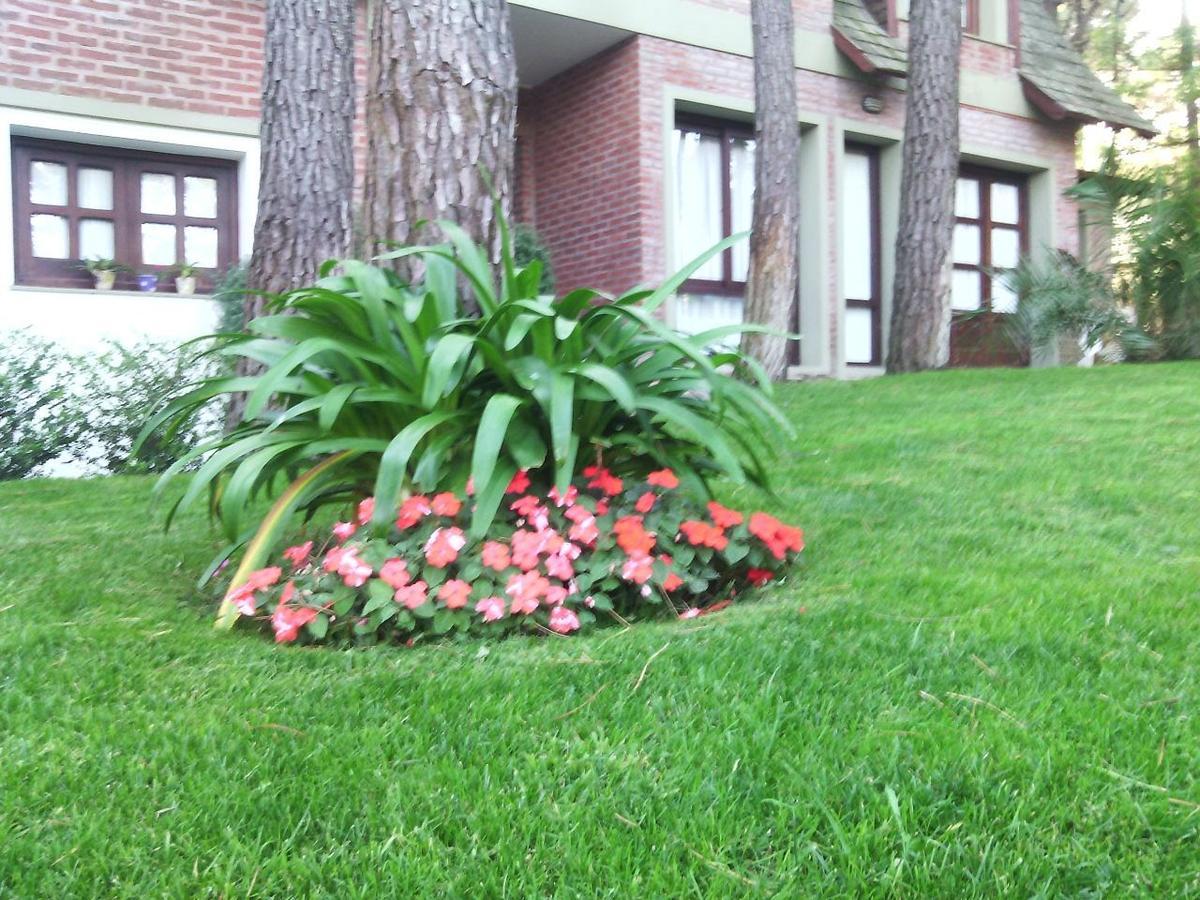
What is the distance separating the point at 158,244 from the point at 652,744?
26.3 ft

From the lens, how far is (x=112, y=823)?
5.60ft

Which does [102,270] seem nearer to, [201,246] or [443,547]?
[201,246]

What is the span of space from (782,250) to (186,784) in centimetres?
765

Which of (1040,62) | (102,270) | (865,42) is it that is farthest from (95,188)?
(1040,62)

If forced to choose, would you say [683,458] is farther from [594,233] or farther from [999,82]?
[999,82]

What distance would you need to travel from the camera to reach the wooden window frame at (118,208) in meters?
8.21

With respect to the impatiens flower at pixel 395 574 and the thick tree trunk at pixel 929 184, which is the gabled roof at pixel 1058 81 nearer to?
the thick tree trunk at pixel 929 184

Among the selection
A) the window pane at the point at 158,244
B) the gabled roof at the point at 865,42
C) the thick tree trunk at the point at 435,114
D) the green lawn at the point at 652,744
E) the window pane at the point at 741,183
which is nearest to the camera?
the green lawn at the point at 652,744

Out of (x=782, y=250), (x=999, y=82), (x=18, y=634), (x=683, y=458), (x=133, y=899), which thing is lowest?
(x=133, y=899)

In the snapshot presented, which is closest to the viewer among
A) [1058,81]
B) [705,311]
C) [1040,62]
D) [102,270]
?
[102,270]

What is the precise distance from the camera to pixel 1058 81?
13383 mm

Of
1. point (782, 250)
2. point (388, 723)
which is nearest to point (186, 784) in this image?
point (388, 723)

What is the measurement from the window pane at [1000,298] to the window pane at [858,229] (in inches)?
58.9

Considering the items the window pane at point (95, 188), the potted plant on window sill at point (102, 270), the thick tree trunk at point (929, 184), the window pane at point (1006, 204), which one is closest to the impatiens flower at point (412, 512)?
the potted plant on window sill at point (102, 270)
